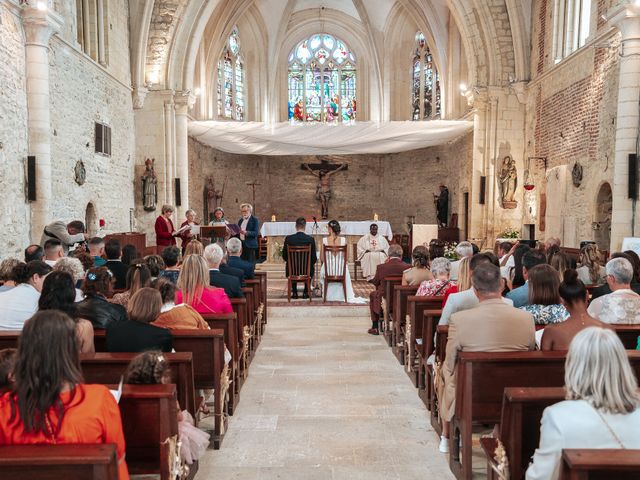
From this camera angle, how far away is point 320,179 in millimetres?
22719

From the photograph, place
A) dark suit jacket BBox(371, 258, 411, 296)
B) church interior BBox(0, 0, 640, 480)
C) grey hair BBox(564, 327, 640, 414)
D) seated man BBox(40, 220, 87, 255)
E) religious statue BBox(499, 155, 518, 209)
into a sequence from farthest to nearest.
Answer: religious statue BBox(499, 155, 518, 209) → dark suit jacket BBox(371, 258, 411, 296) → seated man BBox(40, 220, 87, 255) → church interior BBox(0, 0, 640, 480) → grey hair BBox(564, 327, 640, 414)

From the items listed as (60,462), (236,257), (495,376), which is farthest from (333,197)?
(60,462)

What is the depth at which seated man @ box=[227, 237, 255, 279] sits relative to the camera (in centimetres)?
734

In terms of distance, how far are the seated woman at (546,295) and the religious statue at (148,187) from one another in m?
11.6

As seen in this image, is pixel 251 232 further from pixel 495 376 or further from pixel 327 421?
pixel 495 376

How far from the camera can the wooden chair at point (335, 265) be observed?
9.55 meters

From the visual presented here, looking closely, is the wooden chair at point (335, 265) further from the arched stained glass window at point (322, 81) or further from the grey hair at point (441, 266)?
the arched stained glass window at point (322, 81)

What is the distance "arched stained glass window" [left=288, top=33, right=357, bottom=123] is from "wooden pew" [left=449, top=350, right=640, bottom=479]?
2108 cm

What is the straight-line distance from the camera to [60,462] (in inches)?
71.6

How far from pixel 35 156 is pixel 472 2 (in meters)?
11.1

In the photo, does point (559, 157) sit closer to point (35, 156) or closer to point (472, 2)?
point (472, 2)

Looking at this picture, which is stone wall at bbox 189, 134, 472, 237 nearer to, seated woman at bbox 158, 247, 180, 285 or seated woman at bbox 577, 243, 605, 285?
seated woman at bbox 577, 243, 605, 285

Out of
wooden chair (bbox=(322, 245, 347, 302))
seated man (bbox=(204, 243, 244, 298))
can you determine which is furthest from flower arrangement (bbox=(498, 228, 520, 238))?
seated man (bbox=(204, 243, 244, 298))

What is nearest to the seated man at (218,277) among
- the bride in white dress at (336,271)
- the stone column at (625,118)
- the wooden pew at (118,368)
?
the wooden pew at (118,368)
